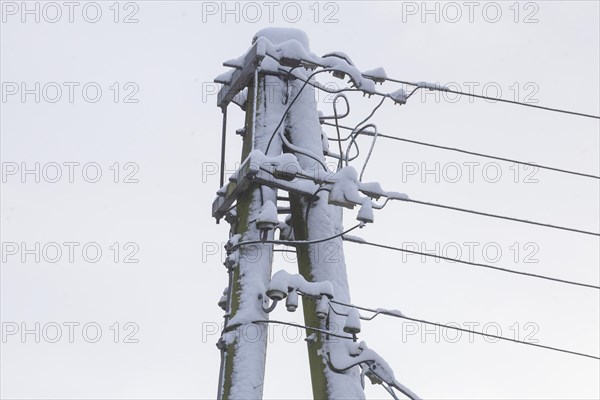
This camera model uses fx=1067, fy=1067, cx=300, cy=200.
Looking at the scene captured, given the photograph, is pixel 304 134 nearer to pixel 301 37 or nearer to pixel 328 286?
pixel 301 37

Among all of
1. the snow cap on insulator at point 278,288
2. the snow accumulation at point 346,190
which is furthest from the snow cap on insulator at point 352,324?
the snow accumulation at point 346,190

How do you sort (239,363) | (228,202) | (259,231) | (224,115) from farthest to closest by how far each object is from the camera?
(224,115) < (228,202) < (259,231) < (239,363)

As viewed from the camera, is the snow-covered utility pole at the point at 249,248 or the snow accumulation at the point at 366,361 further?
the snow accumulation at the point at 366,361

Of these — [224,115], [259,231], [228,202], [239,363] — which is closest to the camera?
[239,363]

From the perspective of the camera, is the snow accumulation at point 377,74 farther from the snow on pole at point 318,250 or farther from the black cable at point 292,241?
the black cable at point 292,241

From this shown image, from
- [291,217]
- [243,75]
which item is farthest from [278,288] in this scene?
[243,75]

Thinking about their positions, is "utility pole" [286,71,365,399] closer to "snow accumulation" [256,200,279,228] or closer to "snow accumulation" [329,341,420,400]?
"snow accumulation" [329,341,420,400]

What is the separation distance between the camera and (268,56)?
340 inches

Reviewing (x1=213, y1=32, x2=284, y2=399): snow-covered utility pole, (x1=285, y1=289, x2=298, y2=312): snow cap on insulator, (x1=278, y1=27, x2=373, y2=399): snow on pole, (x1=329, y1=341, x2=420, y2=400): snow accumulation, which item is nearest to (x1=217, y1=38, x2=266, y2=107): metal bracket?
(x1=213, y1=32, x2=284, y2=399): snow-covered utility pole

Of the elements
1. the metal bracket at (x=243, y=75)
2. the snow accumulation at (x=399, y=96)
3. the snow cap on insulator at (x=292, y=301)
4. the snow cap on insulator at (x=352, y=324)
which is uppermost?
the metal bracket at (x=243, y=75)

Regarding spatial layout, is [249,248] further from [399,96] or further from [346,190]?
[399,96]

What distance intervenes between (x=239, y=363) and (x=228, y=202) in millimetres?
1544

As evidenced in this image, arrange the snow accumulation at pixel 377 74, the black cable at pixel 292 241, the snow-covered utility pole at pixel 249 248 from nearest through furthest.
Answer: the snow-covered utility pole at pixel 249 248, the black cable at pixel 292 241, the snow accumulation at pixel 377 74

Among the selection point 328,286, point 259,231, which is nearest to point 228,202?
point 259,231
